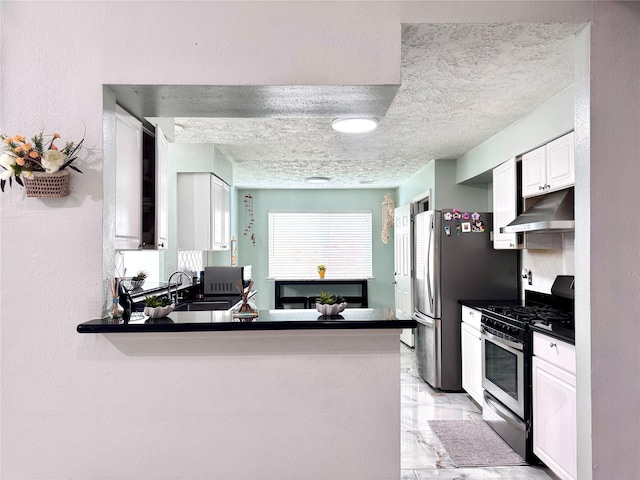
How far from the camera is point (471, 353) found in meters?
4.08

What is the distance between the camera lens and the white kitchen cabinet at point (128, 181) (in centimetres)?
221

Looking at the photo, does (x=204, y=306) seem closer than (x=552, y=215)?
No

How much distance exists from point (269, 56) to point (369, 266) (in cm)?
636

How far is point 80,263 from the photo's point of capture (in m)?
2.00

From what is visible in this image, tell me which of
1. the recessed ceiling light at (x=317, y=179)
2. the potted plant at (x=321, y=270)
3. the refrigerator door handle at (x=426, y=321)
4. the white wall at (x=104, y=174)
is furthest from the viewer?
the potted plant at (x=321, y=270)

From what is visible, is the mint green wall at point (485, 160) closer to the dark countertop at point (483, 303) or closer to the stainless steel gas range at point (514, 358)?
the stainless steel gas range at point (514, 358)

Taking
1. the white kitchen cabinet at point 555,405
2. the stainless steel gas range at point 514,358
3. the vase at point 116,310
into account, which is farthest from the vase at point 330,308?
the stainless steel gas range at point 514,358

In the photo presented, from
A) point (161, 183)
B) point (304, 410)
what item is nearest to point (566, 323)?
point (304, 410)

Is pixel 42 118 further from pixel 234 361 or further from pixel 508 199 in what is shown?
pixel 508 199

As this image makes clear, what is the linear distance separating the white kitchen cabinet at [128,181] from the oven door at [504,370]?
2.54 m

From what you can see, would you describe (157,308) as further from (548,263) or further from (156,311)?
(548,263)

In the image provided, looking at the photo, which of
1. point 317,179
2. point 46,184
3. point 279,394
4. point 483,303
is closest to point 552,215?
point 483,303

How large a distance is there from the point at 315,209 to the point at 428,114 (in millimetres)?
4695

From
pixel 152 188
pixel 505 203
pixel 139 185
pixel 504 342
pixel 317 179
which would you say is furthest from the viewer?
pixel 317 179
